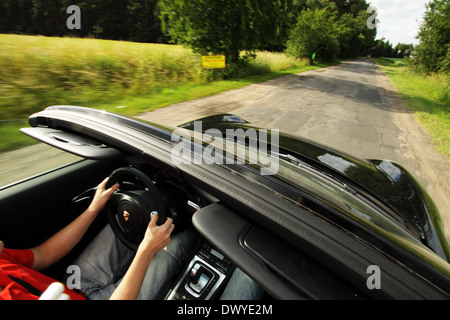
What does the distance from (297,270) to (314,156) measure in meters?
1.57

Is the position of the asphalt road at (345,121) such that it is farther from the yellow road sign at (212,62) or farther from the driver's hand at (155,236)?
the driver's hand at (155,236)

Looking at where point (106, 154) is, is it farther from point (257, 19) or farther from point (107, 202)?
point (257, 19)

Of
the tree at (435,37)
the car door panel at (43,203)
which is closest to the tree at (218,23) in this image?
the car door panel at (43,203)

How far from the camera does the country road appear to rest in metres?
4.18

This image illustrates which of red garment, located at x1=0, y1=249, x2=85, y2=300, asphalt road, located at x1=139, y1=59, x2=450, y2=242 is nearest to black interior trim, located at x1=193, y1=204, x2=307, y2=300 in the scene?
red garment, located at x1=0, y1=249, x2=85, y2=300

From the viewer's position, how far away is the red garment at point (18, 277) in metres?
0.94

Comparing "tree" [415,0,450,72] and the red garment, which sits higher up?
"tree" [415,0,450,72]

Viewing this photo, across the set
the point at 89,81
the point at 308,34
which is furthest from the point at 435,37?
the point at 89,81

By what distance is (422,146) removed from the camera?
534cm

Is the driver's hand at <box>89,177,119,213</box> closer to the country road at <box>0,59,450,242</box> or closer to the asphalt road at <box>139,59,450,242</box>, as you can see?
the country road at <box>0,59,450,242</box>

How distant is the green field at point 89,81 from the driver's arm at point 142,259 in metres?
2.55

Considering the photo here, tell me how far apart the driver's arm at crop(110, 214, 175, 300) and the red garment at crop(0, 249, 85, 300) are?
275 millimetres

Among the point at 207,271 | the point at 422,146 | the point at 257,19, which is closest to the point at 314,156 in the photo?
the point at 207,271
